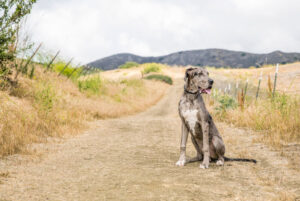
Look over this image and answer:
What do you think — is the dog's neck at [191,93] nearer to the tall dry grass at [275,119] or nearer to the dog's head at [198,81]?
the dog's head at [198,81]

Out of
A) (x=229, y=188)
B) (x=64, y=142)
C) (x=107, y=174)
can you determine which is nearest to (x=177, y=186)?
(x=229, y=188)

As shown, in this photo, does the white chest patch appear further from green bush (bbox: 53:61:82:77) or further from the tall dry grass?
green bush (bbox: 53:61:82:77)

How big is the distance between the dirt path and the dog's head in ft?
3.99

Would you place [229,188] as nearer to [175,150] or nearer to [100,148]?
[175,150]

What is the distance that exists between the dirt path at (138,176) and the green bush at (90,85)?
23.3 ft

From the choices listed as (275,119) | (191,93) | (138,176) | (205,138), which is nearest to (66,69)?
(275,119)

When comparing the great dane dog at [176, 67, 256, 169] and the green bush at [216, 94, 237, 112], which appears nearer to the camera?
the great dane dog at [176, 67, 256, 169]

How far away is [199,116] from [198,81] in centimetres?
53

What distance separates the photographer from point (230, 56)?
6394 cm

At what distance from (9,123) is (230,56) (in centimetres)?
6369

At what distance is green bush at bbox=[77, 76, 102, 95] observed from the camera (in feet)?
41.5

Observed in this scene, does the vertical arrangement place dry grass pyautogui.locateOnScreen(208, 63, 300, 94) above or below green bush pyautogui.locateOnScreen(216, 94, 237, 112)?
above

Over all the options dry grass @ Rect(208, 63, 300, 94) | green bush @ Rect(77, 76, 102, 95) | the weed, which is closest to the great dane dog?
the weed

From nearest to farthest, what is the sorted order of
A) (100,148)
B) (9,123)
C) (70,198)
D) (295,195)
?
(70,198) → (295,195) → (9,123) → (100,148)
